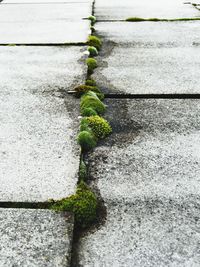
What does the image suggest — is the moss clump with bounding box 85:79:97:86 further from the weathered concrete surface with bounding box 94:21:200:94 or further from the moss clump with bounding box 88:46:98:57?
the moss clump with bounding box 88:46:98:57

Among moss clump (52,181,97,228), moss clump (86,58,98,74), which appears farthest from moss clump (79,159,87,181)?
moss clump (86,58,98,74)

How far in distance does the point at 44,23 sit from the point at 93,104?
9.38 feet

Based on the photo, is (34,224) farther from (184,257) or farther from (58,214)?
(184,257)

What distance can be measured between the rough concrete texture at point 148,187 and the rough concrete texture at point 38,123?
231mm

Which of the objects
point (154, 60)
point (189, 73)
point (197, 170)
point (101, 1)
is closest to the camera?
point (197, 170)

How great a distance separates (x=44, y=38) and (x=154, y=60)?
1500mm

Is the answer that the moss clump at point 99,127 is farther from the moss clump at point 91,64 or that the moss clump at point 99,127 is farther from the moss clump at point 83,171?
the moss clump at point 91,64

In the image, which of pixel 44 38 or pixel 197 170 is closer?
pixel 197 170

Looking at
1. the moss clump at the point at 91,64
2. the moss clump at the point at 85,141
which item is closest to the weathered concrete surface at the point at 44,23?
the moss clump at the point at 91,64

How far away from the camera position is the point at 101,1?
6.88 meters

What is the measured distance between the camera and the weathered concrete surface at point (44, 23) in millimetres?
4504

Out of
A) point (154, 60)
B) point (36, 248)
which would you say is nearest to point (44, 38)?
point (154, 60)

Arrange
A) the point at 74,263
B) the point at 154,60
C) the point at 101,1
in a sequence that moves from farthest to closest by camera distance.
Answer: the point at 101,1, the point at 154,60, the point at 74,263

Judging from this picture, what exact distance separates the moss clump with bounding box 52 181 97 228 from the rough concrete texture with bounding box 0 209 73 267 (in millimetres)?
43
